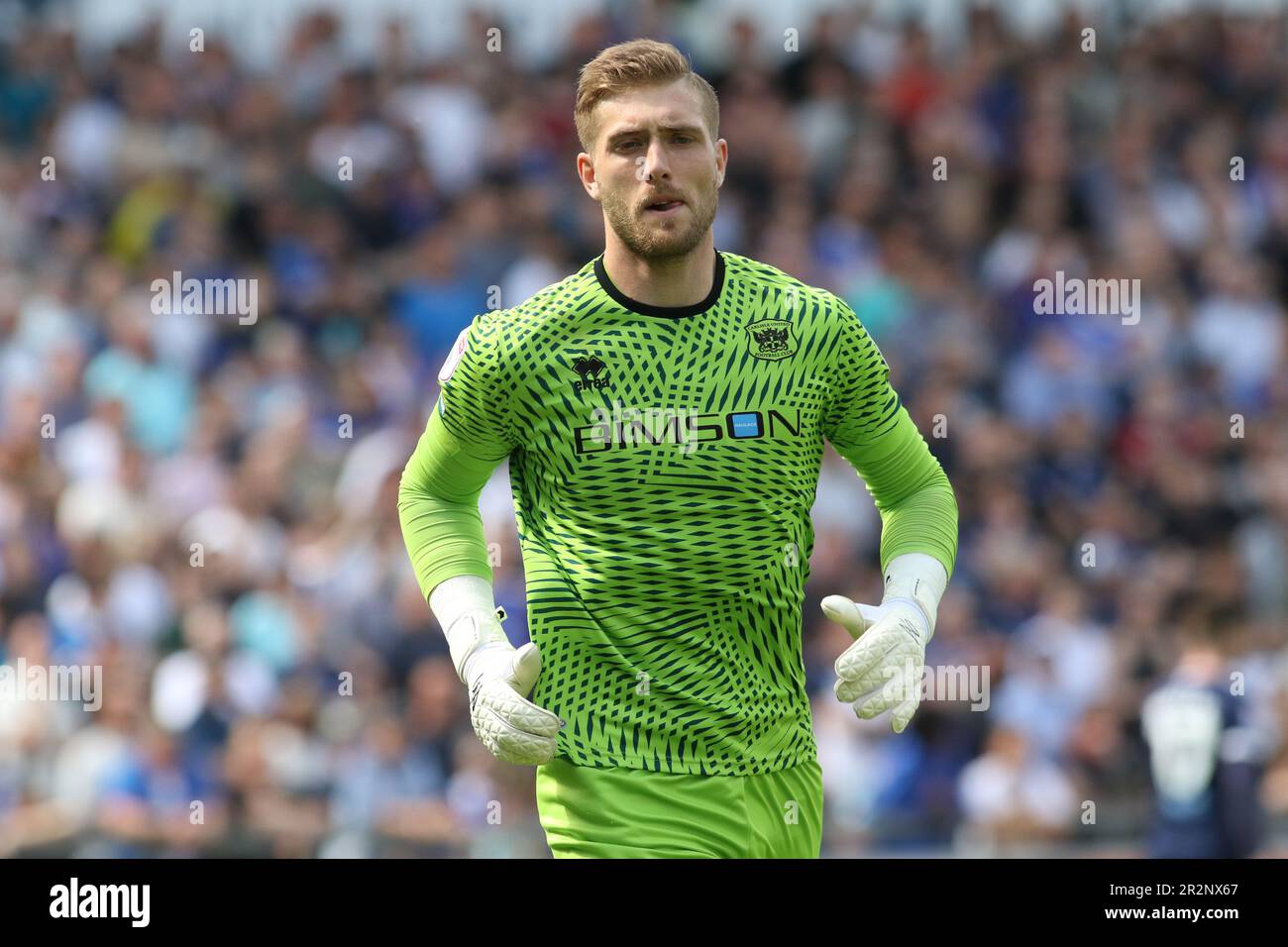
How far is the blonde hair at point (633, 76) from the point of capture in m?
4.46

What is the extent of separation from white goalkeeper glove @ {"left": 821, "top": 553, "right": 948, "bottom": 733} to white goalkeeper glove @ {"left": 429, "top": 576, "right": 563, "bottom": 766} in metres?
0.65

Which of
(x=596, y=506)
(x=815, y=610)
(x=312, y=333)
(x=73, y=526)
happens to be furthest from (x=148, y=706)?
(x=596, y=506)

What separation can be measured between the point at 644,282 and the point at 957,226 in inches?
269

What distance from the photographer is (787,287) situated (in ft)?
15.3

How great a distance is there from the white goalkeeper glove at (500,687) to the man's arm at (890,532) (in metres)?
0.66

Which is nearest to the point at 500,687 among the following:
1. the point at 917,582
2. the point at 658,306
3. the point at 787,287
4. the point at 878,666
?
the point at 878,666

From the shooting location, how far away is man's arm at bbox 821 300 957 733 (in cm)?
441

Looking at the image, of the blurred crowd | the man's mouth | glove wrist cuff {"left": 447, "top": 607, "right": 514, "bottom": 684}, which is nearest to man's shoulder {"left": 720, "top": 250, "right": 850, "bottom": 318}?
the man's mouth

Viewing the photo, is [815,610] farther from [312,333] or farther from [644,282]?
[644,282]

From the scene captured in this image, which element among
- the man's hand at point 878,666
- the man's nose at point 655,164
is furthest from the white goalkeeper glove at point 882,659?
the man's nose at point 655,164

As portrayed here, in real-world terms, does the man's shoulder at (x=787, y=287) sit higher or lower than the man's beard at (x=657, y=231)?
lower

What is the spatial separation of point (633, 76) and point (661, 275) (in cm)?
45

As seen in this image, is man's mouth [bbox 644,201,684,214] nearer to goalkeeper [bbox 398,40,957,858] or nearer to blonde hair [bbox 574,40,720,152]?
goalkeeper [bbox 398,40,957,858]

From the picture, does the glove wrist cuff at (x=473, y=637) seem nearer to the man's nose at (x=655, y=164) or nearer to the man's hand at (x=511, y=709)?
the man's hand at (x=511, y=709)
